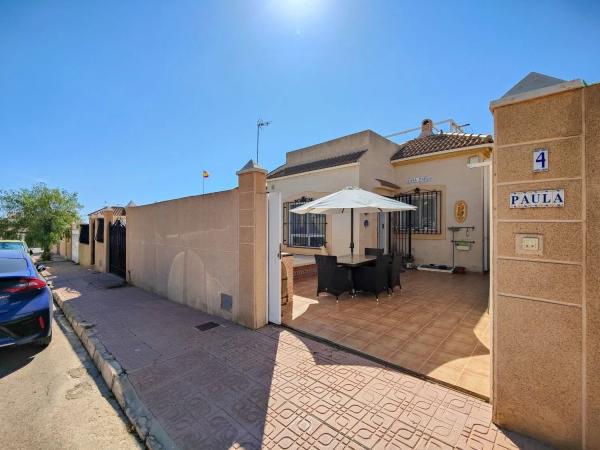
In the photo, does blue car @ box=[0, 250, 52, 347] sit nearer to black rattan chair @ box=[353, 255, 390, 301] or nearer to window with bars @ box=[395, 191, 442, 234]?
black rattan chair @ box=[353, 255, 390, 301]

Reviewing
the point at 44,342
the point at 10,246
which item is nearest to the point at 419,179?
the point at 44,342

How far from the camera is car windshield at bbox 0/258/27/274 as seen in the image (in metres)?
3.90

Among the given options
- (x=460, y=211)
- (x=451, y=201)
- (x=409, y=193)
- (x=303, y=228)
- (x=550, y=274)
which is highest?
(x=409, y=193)

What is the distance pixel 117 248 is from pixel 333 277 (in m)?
9.00

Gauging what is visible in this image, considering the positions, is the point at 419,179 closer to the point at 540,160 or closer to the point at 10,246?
the point at 540,160

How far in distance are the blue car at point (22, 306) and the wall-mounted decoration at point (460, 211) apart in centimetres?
1186

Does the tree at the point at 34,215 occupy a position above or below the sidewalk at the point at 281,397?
above

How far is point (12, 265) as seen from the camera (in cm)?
409

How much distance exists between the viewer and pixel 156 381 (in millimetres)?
3100

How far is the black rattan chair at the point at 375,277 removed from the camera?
611 centimetres

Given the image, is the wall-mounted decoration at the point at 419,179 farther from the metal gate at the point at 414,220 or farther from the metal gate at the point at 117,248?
the metal gate at the point at 117,248

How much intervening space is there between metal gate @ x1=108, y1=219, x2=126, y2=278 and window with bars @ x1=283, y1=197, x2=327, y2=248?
22.7 ft

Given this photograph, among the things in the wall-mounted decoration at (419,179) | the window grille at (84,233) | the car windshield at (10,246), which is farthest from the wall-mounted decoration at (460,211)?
the window grille at (84,233)

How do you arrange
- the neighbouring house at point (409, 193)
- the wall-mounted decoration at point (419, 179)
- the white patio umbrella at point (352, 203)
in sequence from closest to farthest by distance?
1. the white patio umbrella at point (352, 203)
2. the neighbouring house at point (409, 193)
3. the wall-mounted decoration at point (419, 179)
